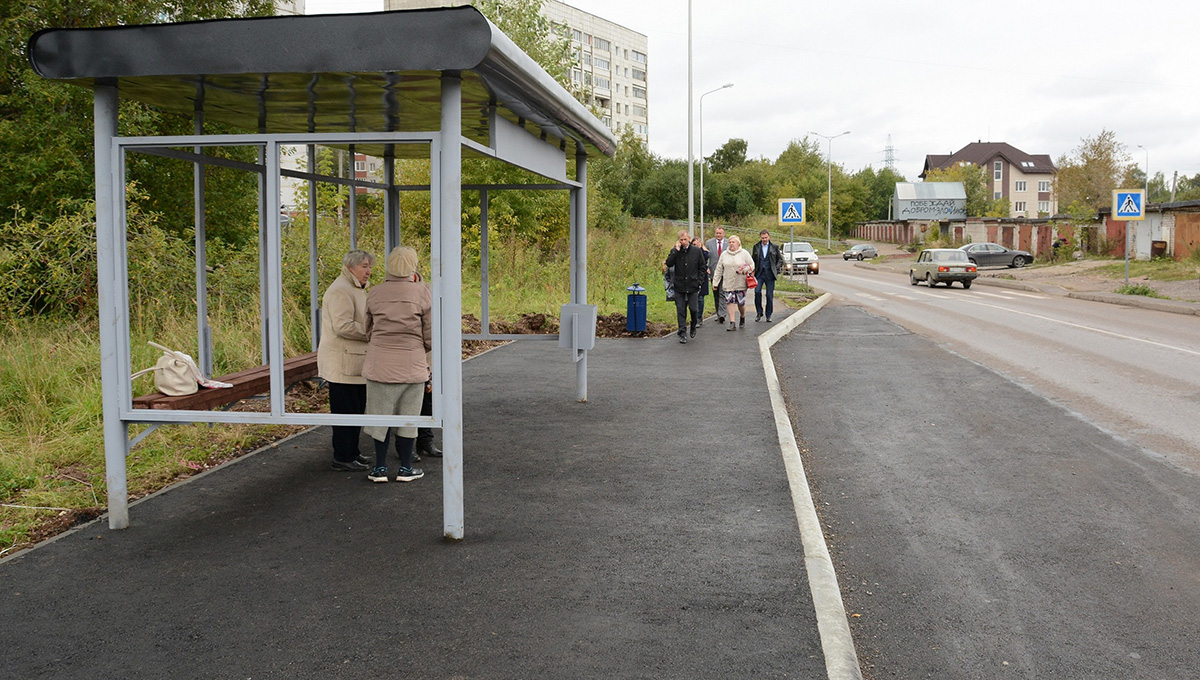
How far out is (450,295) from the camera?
548 cm

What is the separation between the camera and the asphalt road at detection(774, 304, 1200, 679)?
4.11 meters

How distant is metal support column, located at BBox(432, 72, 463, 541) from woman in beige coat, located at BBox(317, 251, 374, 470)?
128cm

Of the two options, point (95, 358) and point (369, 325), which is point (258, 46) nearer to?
point (369, 325)

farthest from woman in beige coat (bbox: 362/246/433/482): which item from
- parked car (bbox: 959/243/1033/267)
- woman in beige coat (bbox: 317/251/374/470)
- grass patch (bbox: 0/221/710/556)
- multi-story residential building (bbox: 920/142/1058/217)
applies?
multi-story residential building (bbox: 920/142/1058/217)

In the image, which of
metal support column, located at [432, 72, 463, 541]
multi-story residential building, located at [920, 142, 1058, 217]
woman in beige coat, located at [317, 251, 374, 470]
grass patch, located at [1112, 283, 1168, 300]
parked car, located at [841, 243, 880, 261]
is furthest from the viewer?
multi-story residential building, located at [920, 142, 1058, 217]

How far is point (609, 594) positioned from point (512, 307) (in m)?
14.6

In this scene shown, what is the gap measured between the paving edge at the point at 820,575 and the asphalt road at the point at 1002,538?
0.36 feet

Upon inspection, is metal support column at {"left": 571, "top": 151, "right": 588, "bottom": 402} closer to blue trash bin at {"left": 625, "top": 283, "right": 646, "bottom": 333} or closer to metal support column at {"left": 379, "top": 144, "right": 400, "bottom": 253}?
metal support column at {"left": 379, "top": 144, "right": 400, "bottom": 253}

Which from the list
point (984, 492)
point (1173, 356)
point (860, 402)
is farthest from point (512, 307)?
point (984, 492)

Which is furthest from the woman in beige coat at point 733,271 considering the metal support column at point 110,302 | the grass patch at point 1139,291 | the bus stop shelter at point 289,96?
the grass patch at point 1139,291

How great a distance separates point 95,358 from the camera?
9781 mm

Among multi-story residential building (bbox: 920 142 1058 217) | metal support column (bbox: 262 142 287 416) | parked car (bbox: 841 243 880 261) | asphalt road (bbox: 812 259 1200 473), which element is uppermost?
multi-story residential building (bbox: 920 142 1058 217)

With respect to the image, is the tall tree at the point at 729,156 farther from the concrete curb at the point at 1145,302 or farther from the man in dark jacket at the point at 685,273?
the man in dark jacket at the point at 685,273

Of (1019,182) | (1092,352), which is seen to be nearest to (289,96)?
(1092,352)
